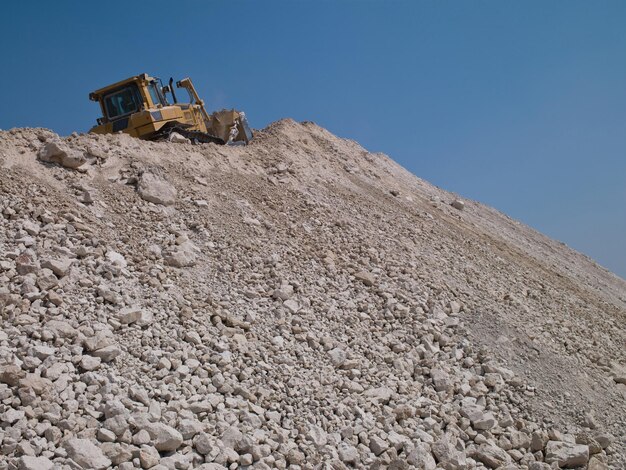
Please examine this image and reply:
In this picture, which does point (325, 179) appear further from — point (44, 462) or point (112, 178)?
point (44, 462)

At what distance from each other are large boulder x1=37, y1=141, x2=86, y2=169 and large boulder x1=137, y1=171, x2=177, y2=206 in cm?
105

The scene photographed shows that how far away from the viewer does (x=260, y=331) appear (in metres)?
7.15

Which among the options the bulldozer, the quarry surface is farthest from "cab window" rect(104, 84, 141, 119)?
the quarry surface

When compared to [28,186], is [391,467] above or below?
below

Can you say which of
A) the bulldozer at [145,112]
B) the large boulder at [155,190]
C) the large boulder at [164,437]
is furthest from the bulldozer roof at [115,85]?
the large boulder at [164,437]

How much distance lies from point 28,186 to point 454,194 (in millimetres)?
14659

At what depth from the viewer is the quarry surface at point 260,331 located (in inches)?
210

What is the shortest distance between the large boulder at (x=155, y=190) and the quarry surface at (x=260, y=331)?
37 millimetres

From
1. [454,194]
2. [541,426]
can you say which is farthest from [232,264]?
[454,194]

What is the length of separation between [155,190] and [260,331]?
352 centimetres

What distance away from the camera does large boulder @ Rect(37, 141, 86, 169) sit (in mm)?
8914

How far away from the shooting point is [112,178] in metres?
9.44

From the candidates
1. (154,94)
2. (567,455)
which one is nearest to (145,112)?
(154,94)

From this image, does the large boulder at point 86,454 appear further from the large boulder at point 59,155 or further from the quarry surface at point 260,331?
the large boulder at point 59,155
